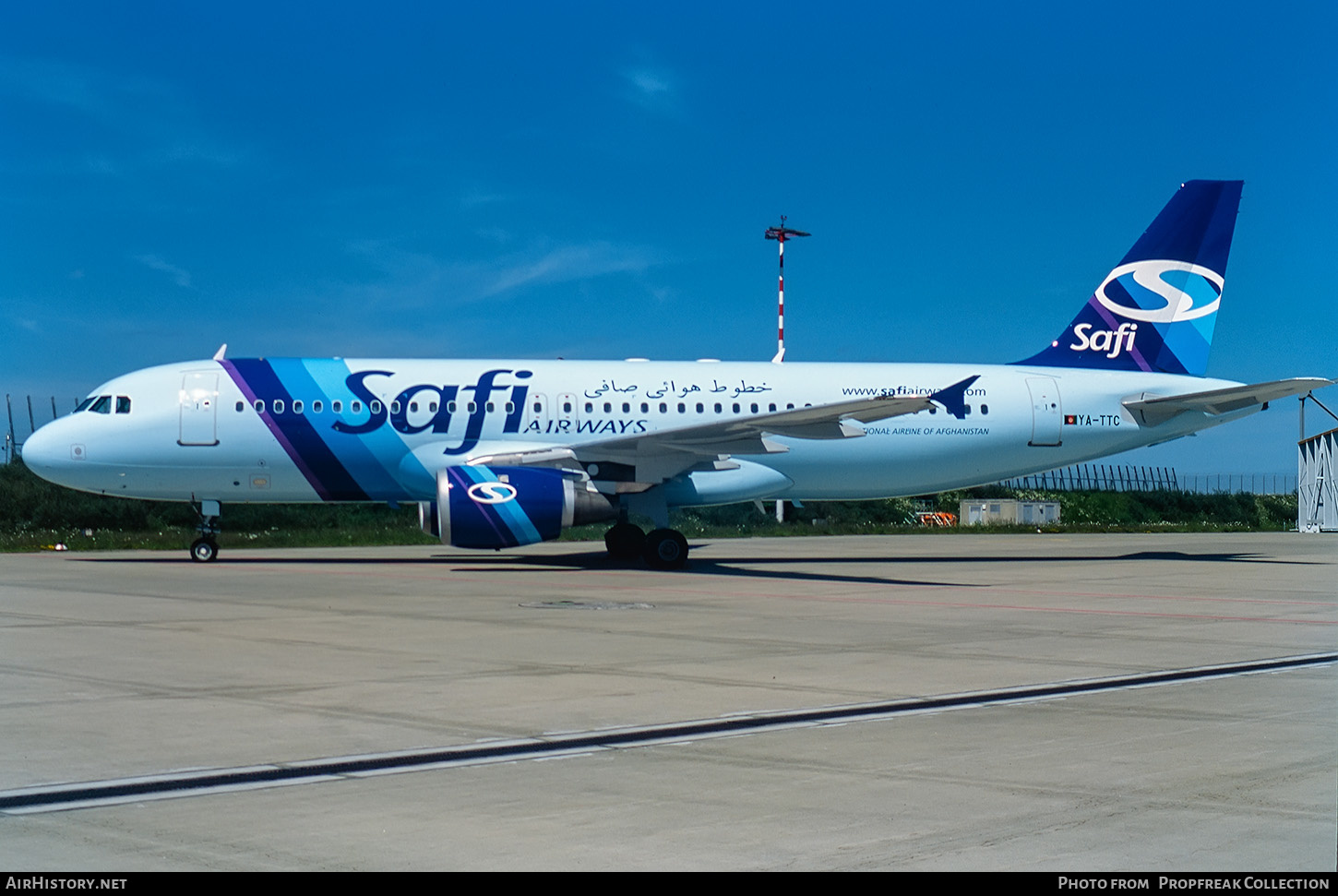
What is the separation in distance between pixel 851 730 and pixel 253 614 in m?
8.61

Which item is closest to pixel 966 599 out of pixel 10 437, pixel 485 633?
pixel 485 633

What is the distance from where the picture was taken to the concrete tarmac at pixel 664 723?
5270 mm

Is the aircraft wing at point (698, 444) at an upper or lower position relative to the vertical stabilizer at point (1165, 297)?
lower

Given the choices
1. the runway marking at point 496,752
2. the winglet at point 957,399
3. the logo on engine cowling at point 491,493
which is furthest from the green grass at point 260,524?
the runway marking at point 496,752

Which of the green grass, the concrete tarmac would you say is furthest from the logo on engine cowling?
the green grass

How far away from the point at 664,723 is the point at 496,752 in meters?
1.35

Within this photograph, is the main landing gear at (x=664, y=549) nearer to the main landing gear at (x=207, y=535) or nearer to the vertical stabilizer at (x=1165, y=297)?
the main landing gear at (x=207, y=535)

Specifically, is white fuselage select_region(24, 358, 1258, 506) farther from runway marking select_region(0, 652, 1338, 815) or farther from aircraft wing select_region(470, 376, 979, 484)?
runway marking select_region(0, 652, 1338, 815)

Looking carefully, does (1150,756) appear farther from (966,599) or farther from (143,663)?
(966,599)

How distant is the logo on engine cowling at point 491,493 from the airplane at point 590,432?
3cm

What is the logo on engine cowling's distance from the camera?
845 inches

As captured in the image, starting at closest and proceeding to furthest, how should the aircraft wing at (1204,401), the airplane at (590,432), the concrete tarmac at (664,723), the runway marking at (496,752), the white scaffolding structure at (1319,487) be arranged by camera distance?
the concrete tarmac at (664,723) < the runway marking at (496,752) < the airplane at (590,432) < the aircraft wing at (1204,401) < the white scaffolding structure at (1319,487)

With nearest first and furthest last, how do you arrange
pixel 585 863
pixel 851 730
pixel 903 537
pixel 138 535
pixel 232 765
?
1. pixel 585 863
2. pixel 232 765
3. pixel 851 730
4. pixel 138 535
5. pixel 903 537

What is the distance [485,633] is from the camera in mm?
13047
